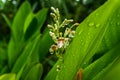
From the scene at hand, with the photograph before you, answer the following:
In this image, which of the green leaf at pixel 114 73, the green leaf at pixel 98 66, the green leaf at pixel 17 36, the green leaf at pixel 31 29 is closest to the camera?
the green leaf at pixel 114 73

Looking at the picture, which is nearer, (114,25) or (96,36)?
(96,36)

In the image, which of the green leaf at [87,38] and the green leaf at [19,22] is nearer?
the green leaf at [87,38]

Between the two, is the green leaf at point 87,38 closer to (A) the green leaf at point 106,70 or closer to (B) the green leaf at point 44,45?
(A) the green leaf at point 106,70

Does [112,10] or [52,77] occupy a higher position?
[112,10]

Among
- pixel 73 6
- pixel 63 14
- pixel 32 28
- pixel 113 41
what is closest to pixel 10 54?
pixel 32 28

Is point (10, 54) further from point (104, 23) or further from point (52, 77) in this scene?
point (104, 23)

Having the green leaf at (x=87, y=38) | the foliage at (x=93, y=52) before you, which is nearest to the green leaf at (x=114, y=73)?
the foliage at (x=93, y=52)

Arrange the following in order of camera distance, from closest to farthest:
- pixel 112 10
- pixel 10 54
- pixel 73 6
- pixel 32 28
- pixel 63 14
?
pixel 112 10
pixel 10 54
pixel 32 28
pixel 63 14
pixel 73 6

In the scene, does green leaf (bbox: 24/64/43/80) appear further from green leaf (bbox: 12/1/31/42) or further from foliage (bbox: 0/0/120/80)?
green leaf (bbox: 12/1/31/42)
